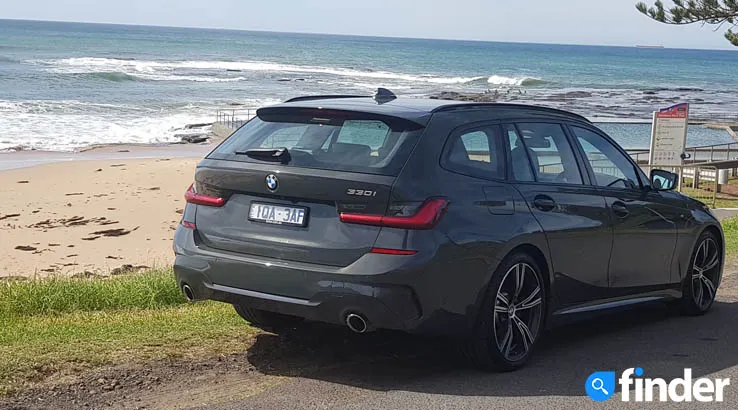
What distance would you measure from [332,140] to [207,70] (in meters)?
79.3

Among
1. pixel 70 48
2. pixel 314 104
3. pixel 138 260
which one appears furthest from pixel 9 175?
pixel 70 48

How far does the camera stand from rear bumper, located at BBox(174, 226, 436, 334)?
5523mm

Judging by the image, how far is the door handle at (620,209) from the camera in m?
7.25

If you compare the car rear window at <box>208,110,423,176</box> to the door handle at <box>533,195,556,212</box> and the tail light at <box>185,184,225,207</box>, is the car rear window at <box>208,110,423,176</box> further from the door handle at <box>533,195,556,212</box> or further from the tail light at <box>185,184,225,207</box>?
the door handle at <box>533,195,556,212</box>

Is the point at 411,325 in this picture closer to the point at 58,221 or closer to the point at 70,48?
the point at 58,221

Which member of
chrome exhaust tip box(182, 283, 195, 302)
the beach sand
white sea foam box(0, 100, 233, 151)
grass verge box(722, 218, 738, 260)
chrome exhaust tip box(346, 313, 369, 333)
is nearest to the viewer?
chrome exhaust tip box(346, 313, 369, 333)

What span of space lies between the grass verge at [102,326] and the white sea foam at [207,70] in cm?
5927

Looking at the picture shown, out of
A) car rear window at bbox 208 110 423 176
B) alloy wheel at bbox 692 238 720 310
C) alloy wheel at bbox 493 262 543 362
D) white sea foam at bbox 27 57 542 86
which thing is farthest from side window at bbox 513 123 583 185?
white sea foam at bbox 27 57 542 86

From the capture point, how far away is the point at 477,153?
6281 mm

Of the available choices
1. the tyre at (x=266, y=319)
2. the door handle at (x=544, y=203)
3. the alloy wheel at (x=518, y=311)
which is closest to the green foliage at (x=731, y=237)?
the door handle at (x=544, y=203)

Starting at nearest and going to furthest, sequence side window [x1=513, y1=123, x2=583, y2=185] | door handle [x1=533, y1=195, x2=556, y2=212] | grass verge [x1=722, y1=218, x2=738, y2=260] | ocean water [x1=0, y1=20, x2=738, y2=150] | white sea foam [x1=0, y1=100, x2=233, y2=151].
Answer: door handle [x1=533, y1=195, x2=556, y2=212]
side window [x1=513, y1=123, x2=583, y2=185]
grass verge [x1=722, y1=218, x2=738, y2=260]
white sea foam [x1=0, y1=100, x2=233, y2=151]
ocean water [x1=0, y1=20, x2=738, y2=150]

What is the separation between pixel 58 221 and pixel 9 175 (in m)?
6.41

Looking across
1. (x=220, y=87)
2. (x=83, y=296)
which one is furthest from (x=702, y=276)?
(x=220, y=87)

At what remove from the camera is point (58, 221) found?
19797 mm
